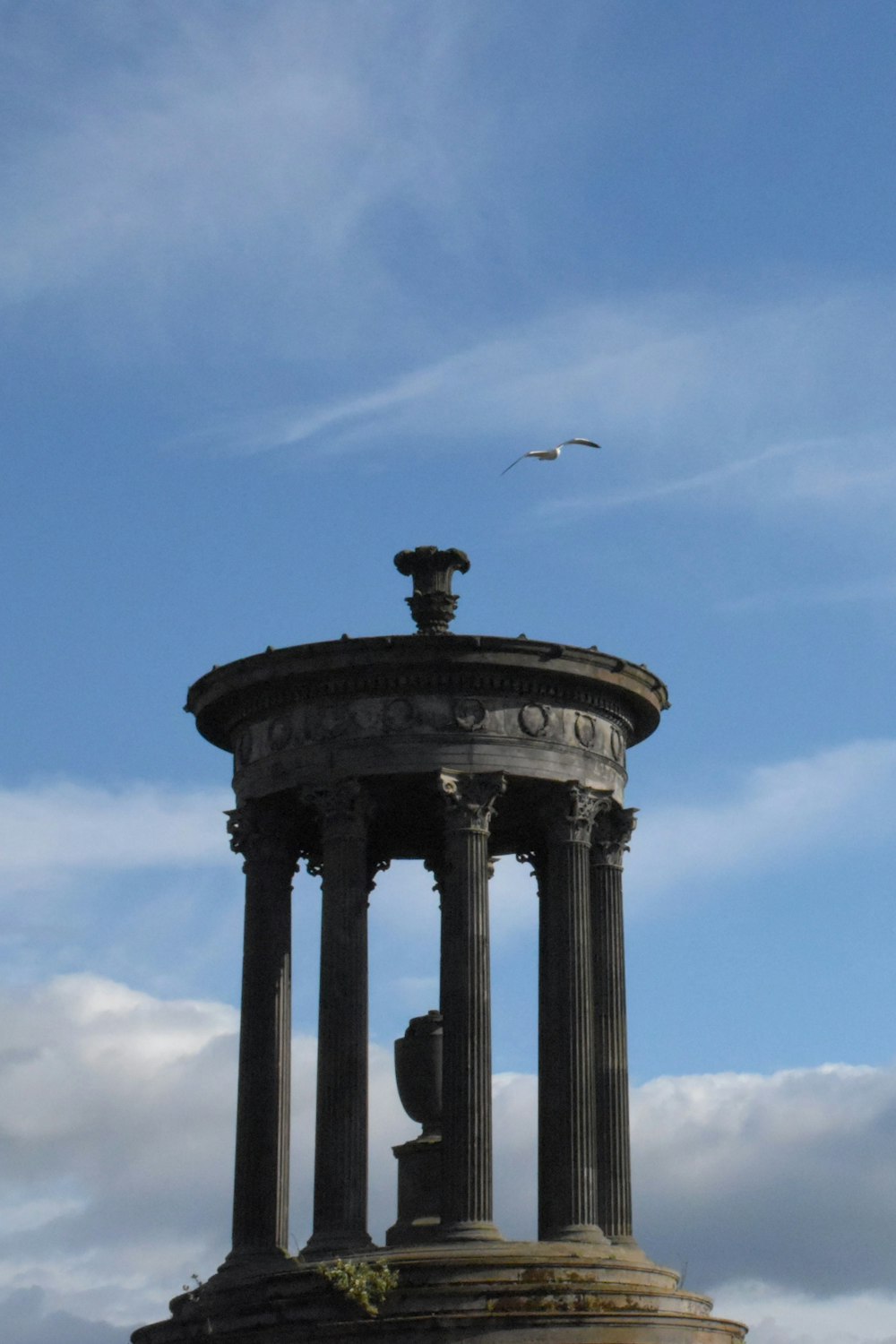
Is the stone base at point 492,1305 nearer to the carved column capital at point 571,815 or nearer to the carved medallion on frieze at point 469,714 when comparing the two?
the carved column capital at point 571,815

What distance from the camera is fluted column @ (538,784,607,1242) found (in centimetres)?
5341

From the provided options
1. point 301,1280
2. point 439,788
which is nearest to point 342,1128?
point 301,1280

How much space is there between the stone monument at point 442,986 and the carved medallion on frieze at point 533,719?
0.05m

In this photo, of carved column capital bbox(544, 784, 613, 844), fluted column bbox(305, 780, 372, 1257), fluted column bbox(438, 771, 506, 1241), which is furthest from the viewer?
carved column capital bbox(544, 784, 613, 844)

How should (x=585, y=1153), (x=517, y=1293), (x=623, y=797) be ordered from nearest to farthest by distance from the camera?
(x=517, y=1293) → (x=585, y=1153) → (x=623, y=797)

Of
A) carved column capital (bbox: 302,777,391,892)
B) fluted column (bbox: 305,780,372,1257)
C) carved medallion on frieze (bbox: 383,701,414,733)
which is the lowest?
fluted column (bbox: 305,780,372,1257)

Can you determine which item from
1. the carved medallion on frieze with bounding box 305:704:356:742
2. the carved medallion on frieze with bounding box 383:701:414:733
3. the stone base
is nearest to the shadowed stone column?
the stone base

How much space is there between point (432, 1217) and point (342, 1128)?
3142 millimetres

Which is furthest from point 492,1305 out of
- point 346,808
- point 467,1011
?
point 346,808

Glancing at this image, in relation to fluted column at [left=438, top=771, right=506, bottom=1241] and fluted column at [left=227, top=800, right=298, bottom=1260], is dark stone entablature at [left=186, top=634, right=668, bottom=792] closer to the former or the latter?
fluted column at [left=438, top=771, right=506, bottom=1241]

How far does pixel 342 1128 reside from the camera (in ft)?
174

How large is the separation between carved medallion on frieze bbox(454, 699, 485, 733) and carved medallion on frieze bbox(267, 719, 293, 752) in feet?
11.0

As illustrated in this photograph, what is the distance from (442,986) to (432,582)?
28.1ft

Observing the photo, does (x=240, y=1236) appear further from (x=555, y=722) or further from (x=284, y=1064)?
(x=555, y=722)
